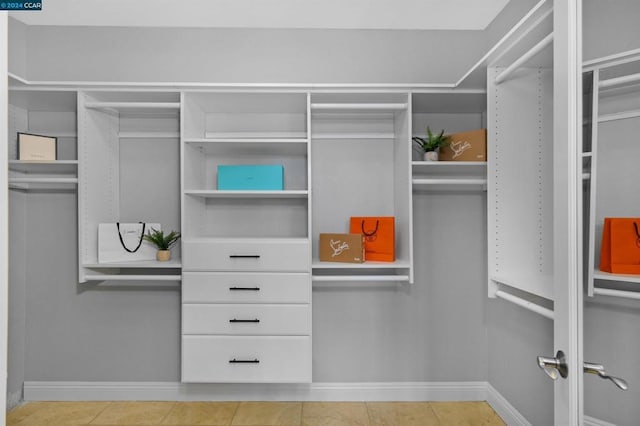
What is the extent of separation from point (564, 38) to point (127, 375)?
9.79 ft

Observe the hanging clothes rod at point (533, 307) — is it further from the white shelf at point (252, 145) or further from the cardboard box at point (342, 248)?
the white shelf at point (252, 145)

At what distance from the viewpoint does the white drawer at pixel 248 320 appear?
2.51 m

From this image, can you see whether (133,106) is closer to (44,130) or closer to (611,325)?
(44,130)

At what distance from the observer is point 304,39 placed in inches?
115

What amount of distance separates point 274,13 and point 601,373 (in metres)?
2.56

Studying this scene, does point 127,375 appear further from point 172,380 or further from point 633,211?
point 633,211

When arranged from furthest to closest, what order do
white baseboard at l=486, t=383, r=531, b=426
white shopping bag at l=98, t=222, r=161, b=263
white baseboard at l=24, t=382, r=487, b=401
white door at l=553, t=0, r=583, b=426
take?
white baseboard at l=24, t=382, r=487, b=401 → white shopping bag at l=98, t=222, r=161, b=263 → white baseboard at l=486, t=383, r=531, b=426 → white door at l=553, t=0, r=583, b=426

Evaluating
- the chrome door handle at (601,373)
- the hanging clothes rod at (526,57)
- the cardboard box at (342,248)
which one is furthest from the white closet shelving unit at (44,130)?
the chrome door handle at (601,373)

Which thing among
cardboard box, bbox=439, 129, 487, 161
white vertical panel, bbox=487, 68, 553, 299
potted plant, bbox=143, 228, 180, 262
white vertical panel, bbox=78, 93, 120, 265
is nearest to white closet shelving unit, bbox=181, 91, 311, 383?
potted plant, bbox=143, 228, 180, 262

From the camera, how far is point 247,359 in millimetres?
2506

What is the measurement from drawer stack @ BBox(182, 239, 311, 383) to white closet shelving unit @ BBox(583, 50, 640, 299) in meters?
1.67

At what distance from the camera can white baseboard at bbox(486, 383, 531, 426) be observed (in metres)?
2.40

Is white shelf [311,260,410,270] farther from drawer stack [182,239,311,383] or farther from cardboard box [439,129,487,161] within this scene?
cardboard box [439,129,487,161]

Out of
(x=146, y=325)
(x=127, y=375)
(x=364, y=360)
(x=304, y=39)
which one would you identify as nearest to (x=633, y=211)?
(x=364, y=360)
